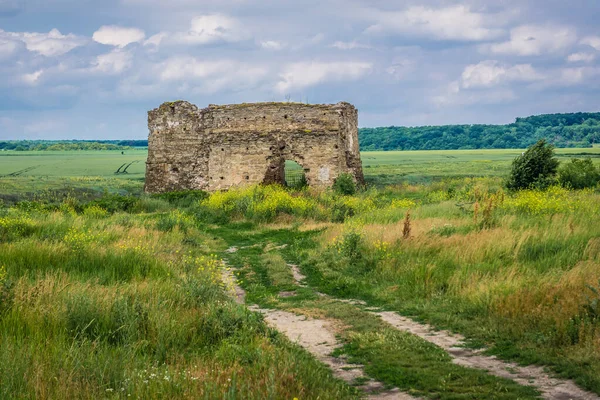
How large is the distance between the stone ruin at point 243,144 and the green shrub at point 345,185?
2.17 feet

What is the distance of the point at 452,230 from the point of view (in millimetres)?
13062

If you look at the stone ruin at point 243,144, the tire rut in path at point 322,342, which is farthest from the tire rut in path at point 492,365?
the stone ruin at point 243,144

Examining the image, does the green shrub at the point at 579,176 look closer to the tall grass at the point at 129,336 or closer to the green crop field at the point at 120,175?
the green crop field at the point at 120,175

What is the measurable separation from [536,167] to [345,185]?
799 cm

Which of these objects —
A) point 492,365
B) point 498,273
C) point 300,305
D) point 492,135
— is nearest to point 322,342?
point 492,365

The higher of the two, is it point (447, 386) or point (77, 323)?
point (77, 323)

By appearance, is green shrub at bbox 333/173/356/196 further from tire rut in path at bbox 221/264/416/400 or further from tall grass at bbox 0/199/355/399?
tire rut in path at bbox 221/264/416/400

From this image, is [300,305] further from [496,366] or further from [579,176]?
[579,176]

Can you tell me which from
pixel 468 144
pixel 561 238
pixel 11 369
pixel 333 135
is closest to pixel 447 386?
pixel 11 369

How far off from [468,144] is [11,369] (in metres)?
124

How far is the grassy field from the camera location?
5211mm

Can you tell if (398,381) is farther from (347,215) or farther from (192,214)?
(192,214)

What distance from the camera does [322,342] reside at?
736 centimetres

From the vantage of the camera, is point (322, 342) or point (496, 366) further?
point (322, 342)
